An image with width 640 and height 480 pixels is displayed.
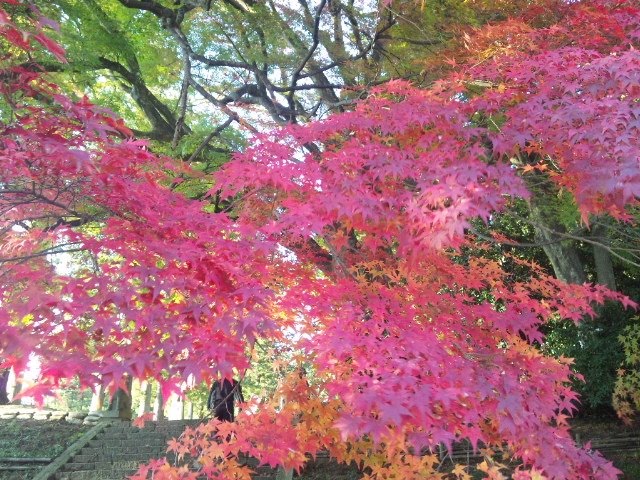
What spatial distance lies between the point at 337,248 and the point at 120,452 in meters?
6.65

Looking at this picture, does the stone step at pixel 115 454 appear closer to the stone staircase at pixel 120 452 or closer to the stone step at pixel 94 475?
the stone staircase at pixel 120 452

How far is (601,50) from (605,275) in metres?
5.99

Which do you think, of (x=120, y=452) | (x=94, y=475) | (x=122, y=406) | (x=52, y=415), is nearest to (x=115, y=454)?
(x=120, y=452)

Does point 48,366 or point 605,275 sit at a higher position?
point 605,275

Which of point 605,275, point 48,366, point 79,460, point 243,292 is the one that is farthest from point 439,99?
point 79,460

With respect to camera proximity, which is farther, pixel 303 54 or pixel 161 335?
pixel 303 54

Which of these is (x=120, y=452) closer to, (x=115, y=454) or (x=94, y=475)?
(x=115, y=454)

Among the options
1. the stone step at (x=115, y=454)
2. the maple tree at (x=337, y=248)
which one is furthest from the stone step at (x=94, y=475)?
the maple tree at (x=337, y=248)

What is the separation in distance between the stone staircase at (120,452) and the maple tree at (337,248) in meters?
4.40

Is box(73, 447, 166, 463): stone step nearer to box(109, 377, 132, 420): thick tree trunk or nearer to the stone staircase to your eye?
the stone staircase

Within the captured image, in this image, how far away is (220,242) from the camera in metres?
3.03

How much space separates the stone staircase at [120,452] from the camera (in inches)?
327

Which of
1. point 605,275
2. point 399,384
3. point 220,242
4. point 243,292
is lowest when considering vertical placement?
point 399,384

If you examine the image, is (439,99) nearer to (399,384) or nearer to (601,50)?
(601,50)
